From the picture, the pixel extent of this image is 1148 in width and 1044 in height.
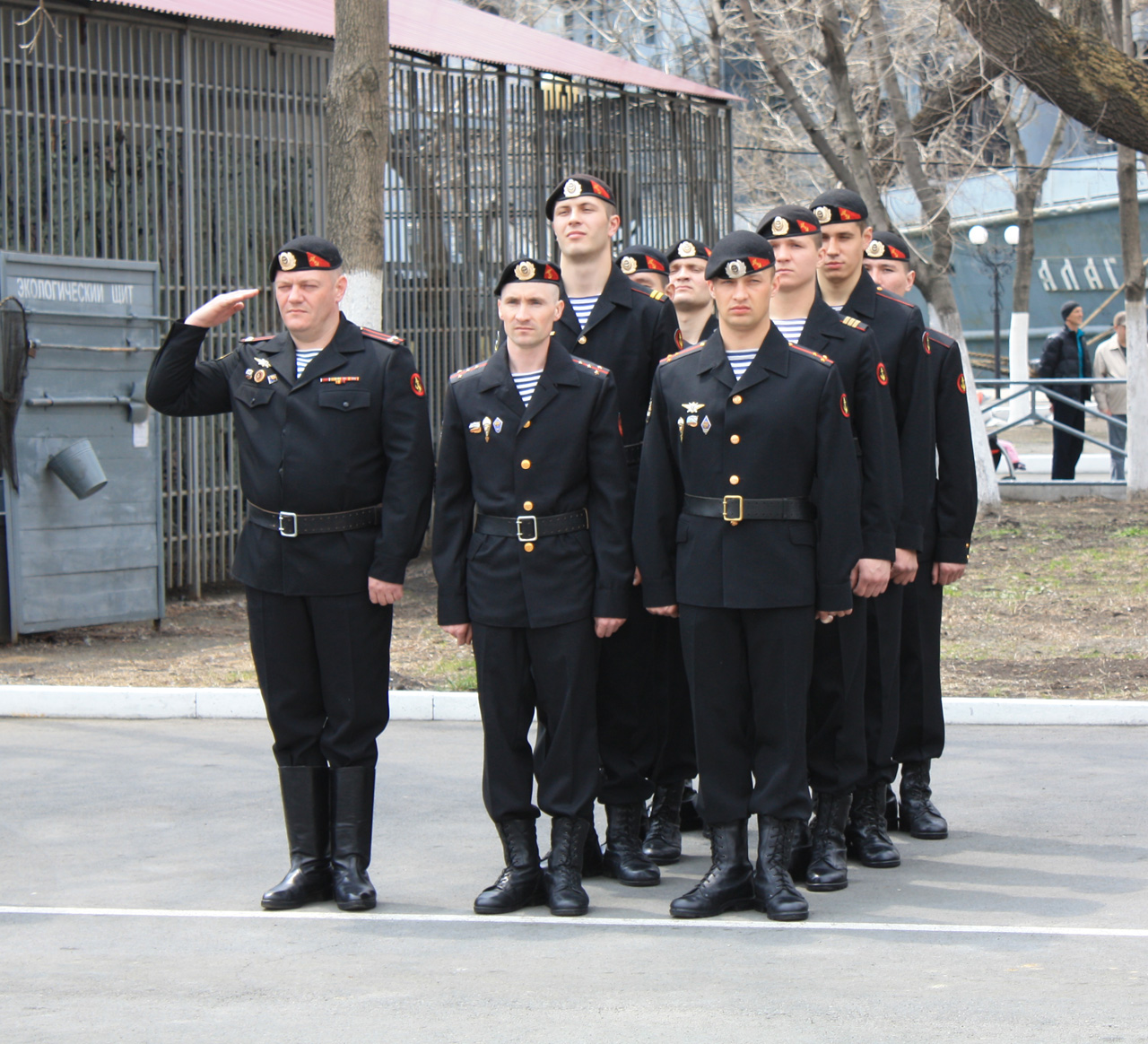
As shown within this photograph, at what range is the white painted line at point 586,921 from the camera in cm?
480

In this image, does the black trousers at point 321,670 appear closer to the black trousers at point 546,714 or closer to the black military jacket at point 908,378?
the black trousers at point 546,714

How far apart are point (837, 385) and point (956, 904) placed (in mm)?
1669

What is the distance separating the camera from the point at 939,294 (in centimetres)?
1491

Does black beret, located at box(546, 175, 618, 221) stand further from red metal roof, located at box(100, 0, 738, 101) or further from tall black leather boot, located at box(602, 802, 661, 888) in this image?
red metal roof, located at box(100, 0, 738, 101)

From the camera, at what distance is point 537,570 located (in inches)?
198

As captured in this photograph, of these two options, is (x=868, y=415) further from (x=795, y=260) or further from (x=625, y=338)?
(x=625, y=338)

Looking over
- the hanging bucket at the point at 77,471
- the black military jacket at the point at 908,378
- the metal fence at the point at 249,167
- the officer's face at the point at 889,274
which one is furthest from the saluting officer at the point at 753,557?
the metal fence at the point at 249,167

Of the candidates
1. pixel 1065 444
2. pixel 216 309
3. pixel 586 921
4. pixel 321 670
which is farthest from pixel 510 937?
pixel 1065 444

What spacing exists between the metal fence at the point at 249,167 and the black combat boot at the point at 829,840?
696 cm

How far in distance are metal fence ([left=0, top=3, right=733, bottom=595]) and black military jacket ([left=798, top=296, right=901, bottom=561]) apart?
686cm

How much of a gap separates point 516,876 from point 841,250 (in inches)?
97.3

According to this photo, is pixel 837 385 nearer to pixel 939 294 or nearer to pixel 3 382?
pixel 3 382

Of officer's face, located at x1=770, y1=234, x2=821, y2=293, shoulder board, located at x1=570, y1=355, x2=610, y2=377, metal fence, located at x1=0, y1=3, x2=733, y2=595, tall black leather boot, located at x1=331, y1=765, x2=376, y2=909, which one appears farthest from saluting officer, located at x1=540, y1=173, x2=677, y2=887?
metal fence, located at x1=0, y1=3, x2=733, y2=595

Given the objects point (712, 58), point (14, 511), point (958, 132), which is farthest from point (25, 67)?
point (958, 132)
